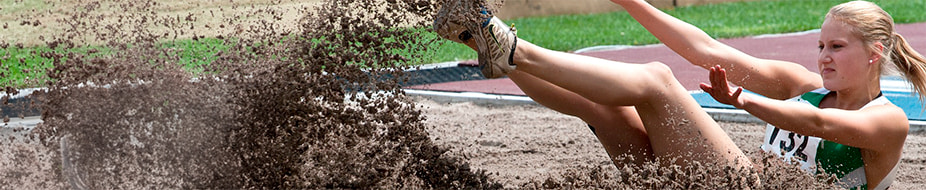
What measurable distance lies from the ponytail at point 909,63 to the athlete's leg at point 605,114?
799mm

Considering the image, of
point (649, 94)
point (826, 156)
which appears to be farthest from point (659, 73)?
point (826, 156)

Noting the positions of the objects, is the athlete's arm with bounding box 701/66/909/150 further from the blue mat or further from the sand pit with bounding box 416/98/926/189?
the blue mat

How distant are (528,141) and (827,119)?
2.54 m

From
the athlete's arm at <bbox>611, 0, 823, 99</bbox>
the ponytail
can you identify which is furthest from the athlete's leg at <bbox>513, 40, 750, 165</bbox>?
the ponytail

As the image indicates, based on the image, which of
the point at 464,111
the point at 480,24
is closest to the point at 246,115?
the point at 480,24

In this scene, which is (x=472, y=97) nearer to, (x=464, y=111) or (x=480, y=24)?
(x=464, y=111)

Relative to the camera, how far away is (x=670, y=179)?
9.31ft

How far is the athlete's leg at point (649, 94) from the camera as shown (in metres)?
2.66

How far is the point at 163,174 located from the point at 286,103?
0.48 metres

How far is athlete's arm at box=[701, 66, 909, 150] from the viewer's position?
2.49 meters

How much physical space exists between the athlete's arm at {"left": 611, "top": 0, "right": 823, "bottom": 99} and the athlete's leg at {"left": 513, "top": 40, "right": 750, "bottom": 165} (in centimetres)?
45

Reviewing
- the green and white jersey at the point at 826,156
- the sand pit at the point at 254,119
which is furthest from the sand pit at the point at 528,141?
the green and white jersey at the point at 826,156

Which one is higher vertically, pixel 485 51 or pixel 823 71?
pixel 485 51

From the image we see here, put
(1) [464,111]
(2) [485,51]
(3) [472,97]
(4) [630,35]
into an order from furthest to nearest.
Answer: (4) [630,35], (3) [472,97], (1) [464,111], (2) [485,51]
